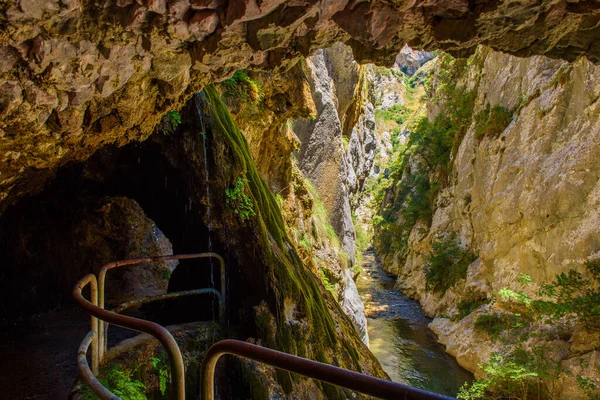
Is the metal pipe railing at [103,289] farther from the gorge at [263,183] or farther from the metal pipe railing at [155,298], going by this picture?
the gorge at [263,183]

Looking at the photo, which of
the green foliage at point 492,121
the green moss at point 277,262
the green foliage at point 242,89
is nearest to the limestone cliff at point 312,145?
the green foliage at point 242,89

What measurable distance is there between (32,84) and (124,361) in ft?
8.30

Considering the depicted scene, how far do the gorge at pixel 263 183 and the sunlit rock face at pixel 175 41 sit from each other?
0.01 m

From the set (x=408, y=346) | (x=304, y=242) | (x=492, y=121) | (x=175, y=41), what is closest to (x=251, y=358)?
(x=175, y=41)

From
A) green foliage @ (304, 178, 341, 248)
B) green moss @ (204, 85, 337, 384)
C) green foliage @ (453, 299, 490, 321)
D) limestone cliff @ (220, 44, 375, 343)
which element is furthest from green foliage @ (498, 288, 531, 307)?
green moss @ (204, 85, 337, 384)

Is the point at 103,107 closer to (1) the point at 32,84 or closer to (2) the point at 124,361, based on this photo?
(1) the point at 32,84

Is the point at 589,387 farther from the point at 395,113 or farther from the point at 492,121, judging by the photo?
the point at 395,113

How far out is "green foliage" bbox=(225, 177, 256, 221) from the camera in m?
5.06

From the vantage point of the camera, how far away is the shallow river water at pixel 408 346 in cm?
1232

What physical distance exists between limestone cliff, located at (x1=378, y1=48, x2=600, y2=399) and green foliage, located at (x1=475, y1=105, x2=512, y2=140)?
0.14 feet

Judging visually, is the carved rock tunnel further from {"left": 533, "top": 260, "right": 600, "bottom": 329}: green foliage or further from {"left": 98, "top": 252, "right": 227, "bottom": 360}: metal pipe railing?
{"left": 533, "top": 260, "right": 600, "bottom": 329}: green foliage

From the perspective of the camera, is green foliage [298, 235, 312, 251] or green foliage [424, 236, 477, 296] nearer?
green foliage [298, 235, 312, 251]

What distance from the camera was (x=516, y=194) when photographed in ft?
43.5

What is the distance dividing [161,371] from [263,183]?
135 inches
